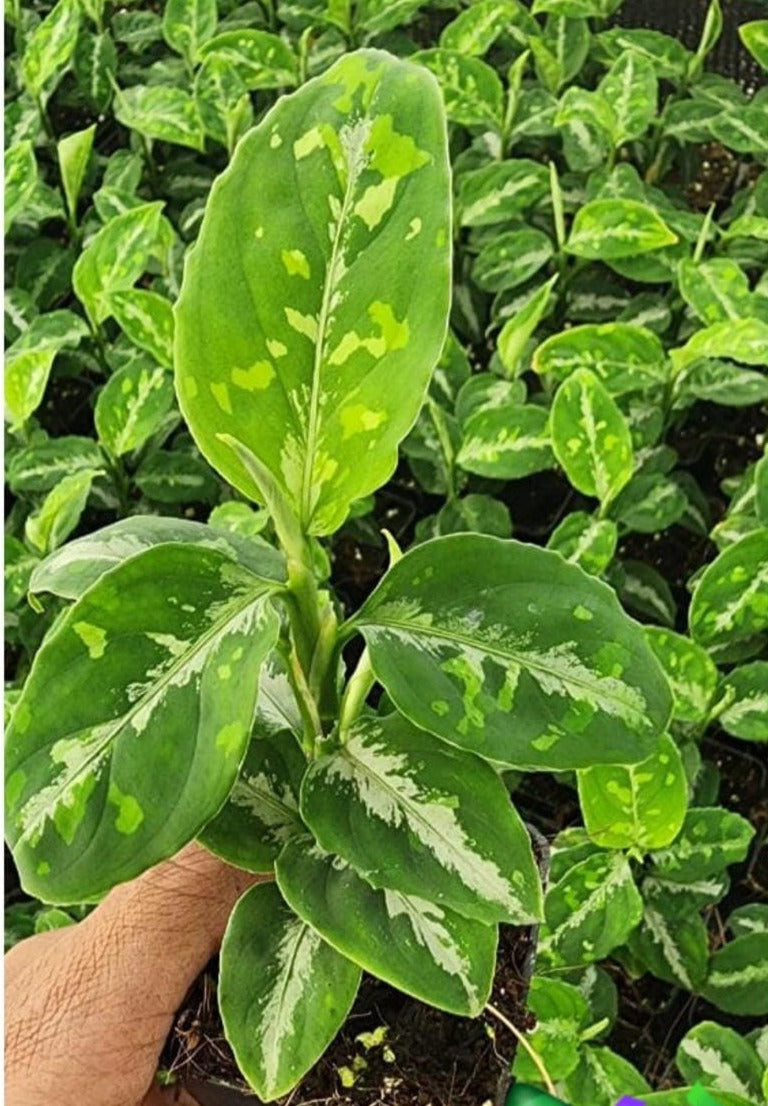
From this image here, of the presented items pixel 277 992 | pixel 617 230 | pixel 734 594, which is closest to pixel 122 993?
pixel 277 992

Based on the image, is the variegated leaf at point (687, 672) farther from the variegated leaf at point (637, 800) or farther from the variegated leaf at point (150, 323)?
the variegated leaf at point (150, 323)

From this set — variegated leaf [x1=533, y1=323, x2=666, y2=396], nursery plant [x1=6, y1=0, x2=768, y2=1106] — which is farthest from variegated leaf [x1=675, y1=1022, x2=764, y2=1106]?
variegated leaf [x1=533, y1=323, x2=666, y2=396]

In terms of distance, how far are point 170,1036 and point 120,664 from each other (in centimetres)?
29

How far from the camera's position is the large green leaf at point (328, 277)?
1.66 ft

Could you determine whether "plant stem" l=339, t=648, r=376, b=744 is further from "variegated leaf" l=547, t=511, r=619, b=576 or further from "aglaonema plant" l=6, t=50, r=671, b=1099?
"variegated leaf" l=547, t=511, r=619, b=576

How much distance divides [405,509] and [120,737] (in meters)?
0.79

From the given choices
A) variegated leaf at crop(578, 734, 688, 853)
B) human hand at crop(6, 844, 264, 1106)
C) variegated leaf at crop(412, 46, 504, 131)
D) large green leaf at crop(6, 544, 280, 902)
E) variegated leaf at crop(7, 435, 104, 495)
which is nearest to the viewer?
large green leaf at crop(6, 544, 280, 902)

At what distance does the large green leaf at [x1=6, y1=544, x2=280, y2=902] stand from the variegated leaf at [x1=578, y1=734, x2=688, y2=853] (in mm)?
408

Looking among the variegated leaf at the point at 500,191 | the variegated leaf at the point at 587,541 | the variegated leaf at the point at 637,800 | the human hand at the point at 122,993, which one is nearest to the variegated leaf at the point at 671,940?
the variegated leaf at the point at 637,800

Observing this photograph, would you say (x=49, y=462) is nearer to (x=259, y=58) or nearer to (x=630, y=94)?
(x=259, y=58)

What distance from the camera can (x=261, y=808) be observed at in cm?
63

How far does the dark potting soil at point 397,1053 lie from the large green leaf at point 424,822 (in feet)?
0.50

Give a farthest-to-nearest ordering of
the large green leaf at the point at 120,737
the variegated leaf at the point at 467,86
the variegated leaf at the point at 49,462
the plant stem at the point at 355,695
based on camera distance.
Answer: the variegated leaf at the point at 467,86
the variegated leaf at the point at 49,462
the plant stem at the point at 355,695
the large green leaf at the point at 120,737

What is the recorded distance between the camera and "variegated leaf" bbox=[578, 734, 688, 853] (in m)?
0.86
